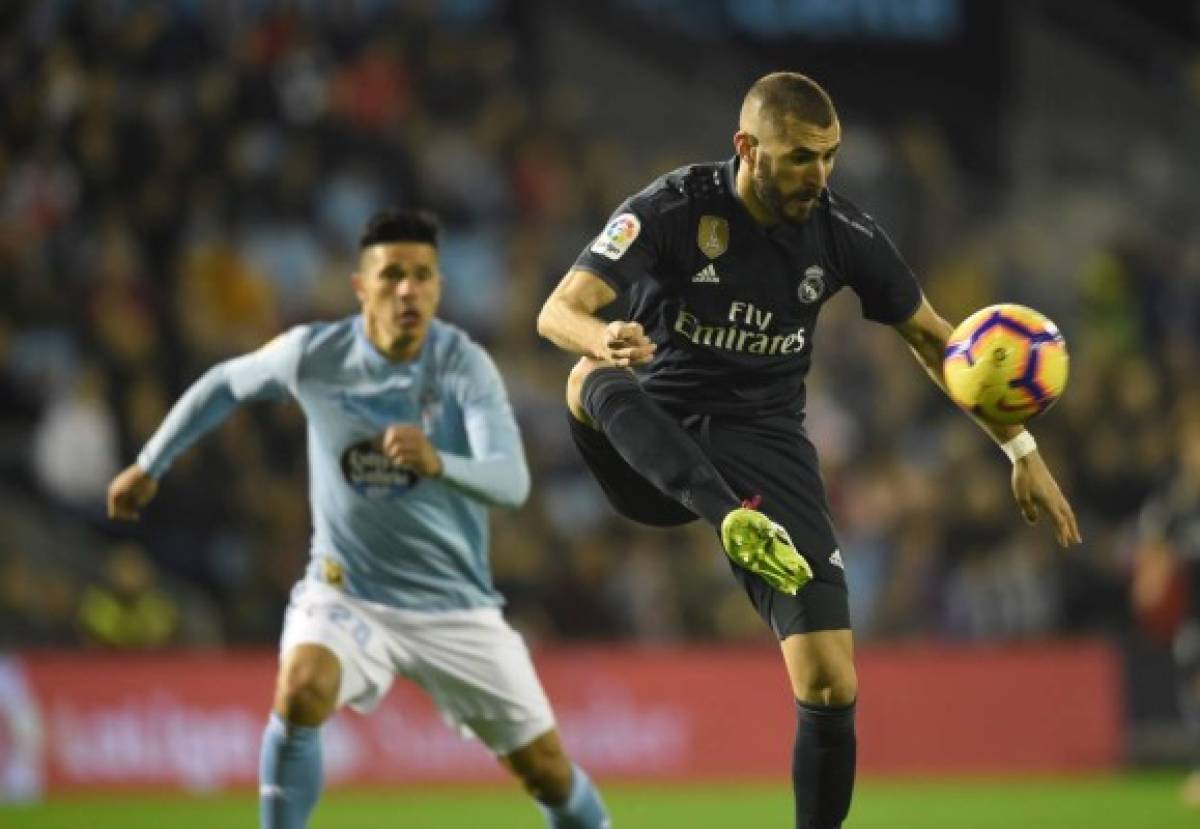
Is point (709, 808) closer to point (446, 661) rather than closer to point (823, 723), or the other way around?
point (446, 661)

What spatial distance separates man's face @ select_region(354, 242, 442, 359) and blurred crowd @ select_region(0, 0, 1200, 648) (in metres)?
5.74

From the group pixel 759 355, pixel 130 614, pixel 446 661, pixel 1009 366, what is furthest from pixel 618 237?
pixel 130 614

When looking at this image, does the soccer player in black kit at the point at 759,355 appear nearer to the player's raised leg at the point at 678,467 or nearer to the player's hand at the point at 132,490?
the player's raised leg at the point at 678,467

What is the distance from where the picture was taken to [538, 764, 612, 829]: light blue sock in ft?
24.4

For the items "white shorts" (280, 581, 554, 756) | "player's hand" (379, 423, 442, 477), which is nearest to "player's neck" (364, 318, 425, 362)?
"white shorts" (280, 581, 554, 756)

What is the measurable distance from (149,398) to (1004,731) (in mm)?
5940

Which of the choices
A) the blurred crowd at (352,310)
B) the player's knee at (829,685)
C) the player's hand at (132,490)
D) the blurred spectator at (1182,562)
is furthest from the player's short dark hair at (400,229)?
the blurred spectator at (1182,562)

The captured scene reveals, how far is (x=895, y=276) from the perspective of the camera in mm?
6758

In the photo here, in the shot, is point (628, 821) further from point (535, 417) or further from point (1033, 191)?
point (1033, 191)

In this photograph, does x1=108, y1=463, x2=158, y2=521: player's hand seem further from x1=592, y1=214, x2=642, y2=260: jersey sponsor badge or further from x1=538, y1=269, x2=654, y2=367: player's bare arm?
x1=592, y1=214, x2=642, y2=260: jersey sponsor badge

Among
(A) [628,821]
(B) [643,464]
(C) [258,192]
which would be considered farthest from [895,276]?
(C) [258,192]

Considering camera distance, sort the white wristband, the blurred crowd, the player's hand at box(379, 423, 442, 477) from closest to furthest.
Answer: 1. the player's hand at box(379, 423, 442, 477)
2. the white wristband
3. the blurred crowd

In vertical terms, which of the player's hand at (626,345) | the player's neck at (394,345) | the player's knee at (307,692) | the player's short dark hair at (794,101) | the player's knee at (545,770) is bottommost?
the player's knee at (545,770)

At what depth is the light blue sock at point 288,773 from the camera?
712 cm
